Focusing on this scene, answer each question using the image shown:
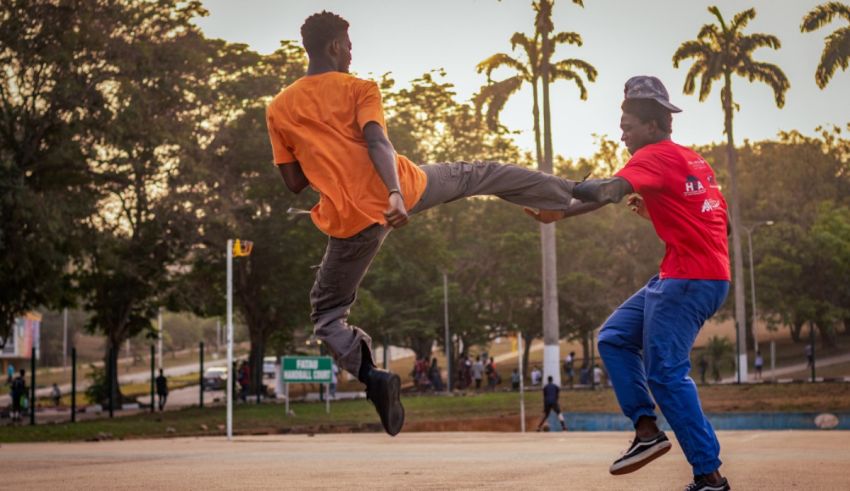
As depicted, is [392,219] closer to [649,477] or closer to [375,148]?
[375,148]

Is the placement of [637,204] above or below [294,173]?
below

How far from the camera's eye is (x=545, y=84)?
40594 mm

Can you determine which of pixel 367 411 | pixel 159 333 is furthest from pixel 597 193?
pixel 159 333

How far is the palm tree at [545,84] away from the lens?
39.7 metres

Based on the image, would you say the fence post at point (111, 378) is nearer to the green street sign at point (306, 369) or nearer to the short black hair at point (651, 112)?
the green street sign at point (306, 369)

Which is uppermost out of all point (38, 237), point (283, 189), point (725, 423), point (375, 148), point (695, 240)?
point (283, 189)

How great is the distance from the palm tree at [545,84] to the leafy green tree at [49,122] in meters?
14.2

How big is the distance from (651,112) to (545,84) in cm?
3467

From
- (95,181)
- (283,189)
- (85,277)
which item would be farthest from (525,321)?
(95,181)

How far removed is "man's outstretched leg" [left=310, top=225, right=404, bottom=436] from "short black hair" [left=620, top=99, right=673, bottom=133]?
155cm

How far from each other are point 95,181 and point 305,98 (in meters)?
28.3

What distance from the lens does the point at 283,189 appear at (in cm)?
4200

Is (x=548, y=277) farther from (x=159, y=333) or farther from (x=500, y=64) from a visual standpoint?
(x=159, y=333)

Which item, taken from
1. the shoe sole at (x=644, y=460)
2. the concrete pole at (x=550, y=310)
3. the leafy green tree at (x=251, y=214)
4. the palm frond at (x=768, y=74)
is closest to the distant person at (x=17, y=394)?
the leafy green tree at (x=251, y=214)
